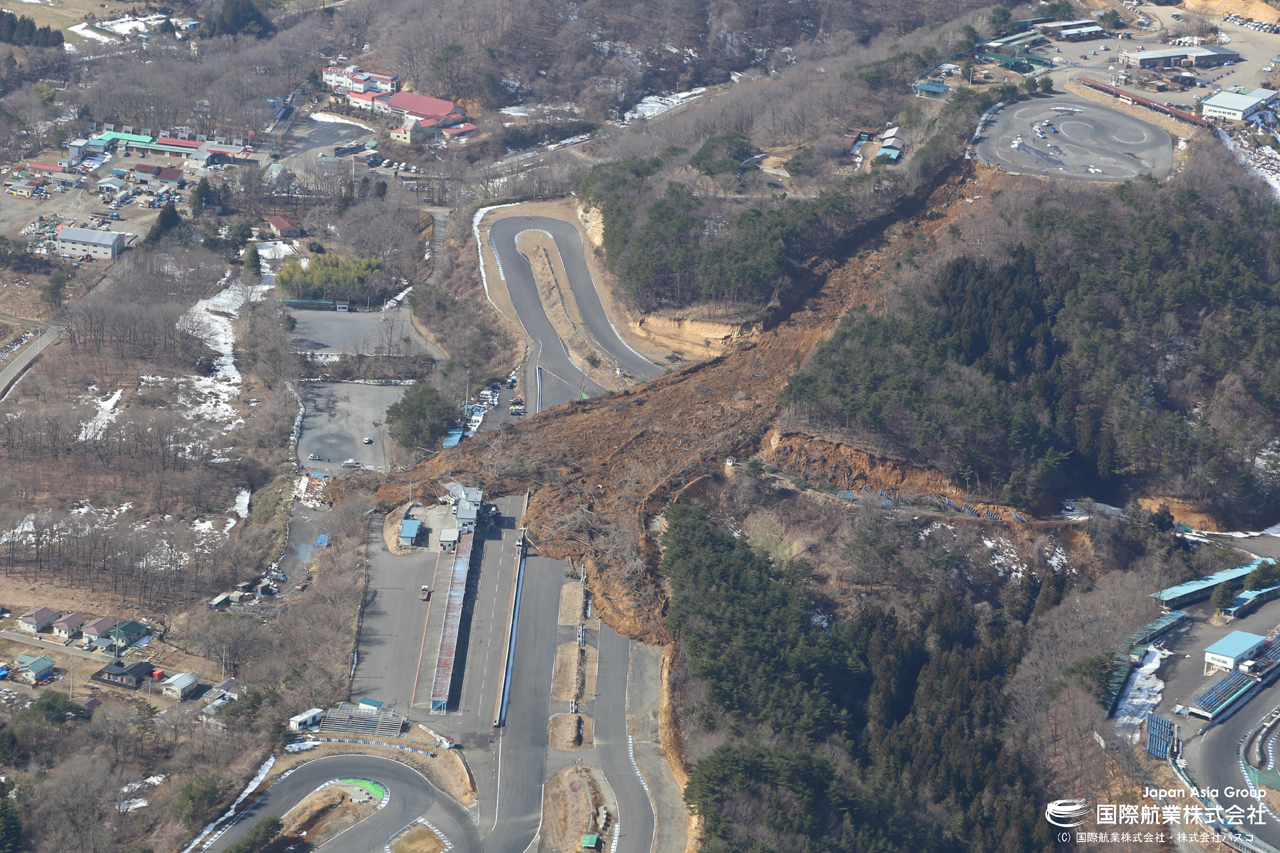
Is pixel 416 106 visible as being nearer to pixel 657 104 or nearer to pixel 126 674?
pixel 657 104

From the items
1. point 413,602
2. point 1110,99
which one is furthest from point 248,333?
point 1110,99

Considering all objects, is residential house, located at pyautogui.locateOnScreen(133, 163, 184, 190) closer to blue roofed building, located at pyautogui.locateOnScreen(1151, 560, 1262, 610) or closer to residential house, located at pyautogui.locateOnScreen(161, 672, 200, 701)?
residential house, located at pyautogui.locateOnScreen(161, 672, 200, 701)

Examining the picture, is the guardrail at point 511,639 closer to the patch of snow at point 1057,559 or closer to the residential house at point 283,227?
the patch of snow at point 1057,559

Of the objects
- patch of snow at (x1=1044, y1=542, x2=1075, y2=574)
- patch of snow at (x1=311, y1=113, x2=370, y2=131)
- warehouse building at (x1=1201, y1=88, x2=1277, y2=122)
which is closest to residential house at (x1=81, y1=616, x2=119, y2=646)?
patch of snow at (x1=1044, y1=542, x2=1075, y2=574)

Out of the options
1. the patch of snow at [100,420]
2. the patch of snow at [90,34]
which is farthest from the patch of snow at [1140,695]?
the patch of snow at [90,34]

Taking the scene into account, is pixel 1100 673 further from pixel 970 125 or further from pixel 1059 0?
pixel 1059 0

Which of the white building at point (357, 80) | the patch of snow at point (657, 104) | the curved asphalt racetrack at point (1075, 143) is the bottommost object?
the patch of snow at point (657, 104)

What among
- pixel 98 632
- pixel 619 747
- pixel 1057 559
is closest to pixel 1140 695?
pixel 1057 559
